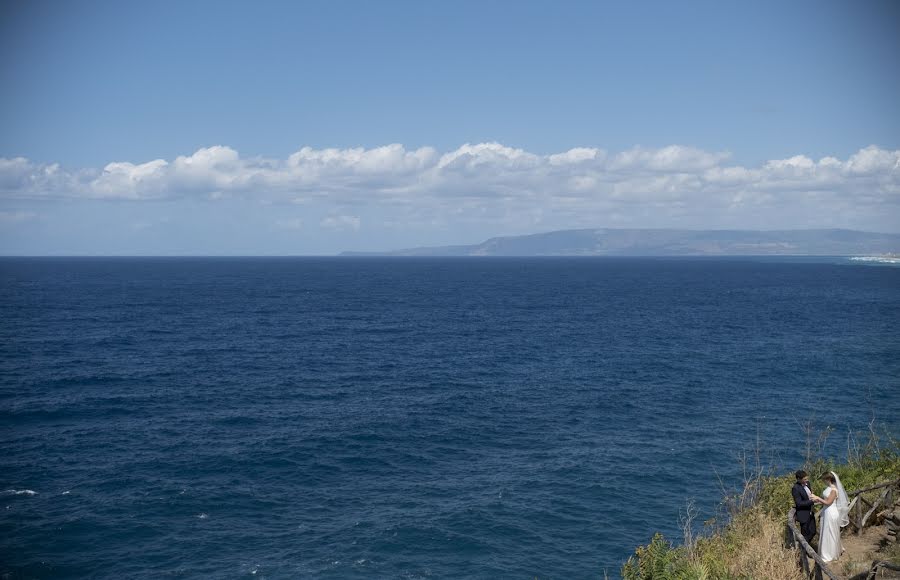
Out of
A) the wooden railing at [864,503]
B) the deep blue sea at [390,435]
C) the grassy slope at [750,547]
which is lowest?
the deep blue sea at [390,435]

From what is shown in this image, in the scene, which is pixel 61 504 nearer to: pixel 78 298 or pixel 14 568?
pixel 14 568

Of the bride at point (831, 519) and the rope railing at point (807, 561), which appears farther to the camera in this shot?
the bride at point (831, 519)

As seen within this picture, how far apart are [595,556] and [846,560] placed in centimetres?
1391

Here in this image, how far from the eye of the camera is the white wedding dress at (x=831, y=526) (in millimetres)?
16672

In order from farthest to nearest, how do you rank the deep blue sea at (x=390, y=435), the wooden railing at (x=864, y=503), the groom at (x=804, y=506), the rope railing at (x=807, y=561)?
the deep blue sea at (x=390, y=435)
the wooden railing at (x=864, y=503)
the groom at (x=804, y=506)
the rope railing at (x=807, y=561)

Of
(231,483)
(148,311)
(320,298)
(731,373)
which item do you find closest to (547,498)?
(231,483)

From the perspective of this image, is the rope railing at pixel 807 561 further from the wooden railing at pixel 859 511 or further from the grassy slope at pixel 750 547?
the grassy slope at pixel 750 547

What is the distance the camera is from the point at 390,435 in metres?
44.6

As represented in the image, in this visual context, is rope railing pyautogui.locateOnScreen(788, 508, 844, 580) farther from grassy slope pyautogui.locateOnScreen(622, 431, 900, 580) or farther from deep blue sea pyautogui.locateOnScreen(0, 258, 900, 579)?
deep blue sea pyautogui.locateOnScreen(0, 258, 900, 579)

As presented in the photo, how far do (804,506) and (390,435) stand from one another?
1235 inches

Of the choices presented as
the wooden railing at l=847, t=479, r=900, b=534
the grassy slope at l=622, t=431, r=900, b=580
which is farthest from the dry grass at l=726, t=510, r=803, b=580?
the wooden railing at l=847, t=479, r=900, b=534

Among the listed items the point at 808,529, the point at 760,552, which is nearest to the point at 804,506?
the point at 808,529

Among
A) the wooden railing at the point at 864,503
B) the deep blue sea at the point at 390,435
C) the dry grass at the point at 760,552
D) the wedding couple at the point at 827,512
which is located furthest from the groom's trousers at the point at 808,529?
the deep blue sea at the point at 390,435

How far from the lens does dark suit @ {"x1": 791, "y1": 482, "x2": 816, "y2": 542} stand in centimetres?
1703
